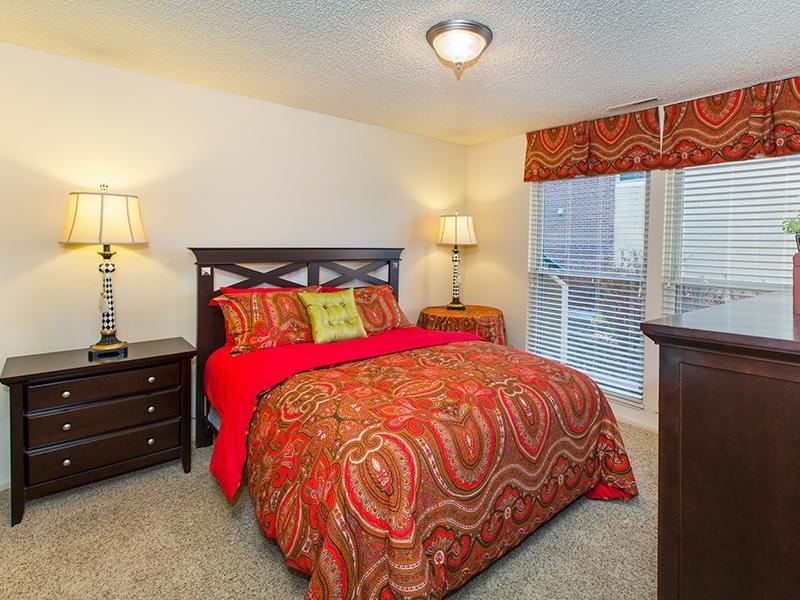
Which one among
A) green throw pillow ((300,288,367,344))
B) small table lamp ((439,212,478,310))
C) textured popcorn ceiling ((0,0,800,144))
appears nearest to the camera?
textured popcorn ceiling ((0,0,800,144))

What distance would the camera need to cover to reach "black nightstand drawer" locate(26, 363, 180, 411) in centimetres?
220

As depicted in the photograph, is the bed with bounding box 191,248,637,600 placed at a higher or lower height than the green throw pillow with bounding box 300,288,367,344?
lower

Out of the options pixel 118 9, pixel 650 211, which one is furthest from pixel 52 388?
pixel 650 211

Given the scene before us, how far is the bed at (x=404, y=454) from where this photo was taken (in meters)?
1.51

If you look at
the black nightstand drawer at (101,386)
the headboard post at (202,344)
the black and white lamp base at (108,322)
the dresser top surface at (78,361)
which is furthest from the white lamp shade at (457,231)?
the black and white lamp base at (108,322)

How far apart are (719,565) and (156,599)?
1.85 metres

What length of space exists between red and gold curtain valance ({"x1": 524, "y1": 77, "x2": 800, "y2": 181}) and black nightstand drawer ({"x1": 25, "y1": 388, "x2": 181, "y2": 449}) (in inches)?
130

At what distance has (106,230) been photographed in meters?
2.40

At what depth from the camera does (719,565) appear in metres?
1.04

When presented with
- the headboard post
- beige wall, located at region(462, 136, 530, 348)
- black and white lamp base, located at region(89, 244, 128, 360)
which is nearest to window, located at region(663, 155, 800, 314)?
beige wall, located at region(462, 136, 530, 348)

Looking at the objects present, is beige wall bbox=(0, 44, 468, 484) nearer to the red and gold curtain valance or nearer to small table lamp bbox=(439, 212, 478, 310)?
small table lamp bbox=(439, 212, 478, 310)

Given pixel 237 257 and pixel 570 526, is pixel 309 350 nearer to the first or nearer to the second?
pixel 237 257

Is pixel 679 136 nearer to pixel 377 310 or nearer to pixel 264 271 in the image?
pixel 377 310

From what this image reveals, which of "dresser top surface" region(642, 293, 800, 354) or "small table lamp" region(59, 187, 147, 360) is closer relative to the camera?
"dresser top surface" region(642, 293, 800, 354)
